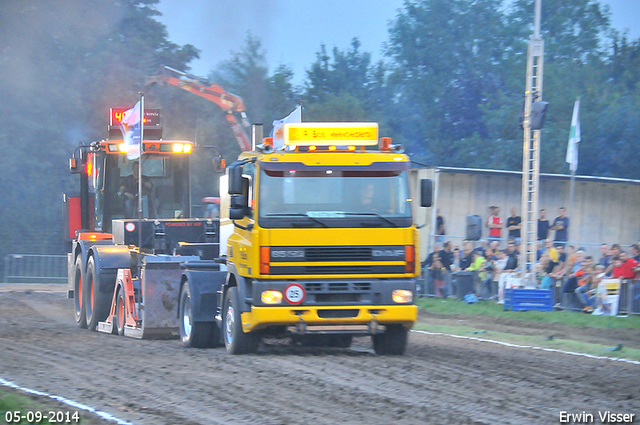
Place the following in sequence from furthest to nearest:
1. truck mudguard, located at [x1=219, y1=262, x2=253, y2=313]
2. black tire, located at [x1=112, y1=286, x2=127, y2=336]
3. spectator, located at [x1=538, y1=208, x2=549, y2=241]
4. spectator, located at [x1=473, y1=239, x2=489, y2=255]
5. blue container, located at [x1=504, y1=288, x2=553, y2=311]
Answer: spectator, located at [x1=473, y1=239, x2=489, y2=255], spectator, located at [x1=538, y1=208, x2=549, y2=241], blue container, located at [x1=504, y1=288, x2=553, y2=311], black tire, located at [x1=112, y1=286, x2=127, y2=336], truck mudguard, located at [x1=219, y1=262, x2=253, y2=313]

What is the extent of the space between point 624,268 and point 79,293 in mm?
10684

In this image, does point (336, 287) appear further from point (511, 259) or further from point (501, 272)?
point (511, 259)

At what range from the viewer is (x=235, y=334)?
11.1 m

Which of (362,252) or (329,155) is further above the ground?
(329,155)

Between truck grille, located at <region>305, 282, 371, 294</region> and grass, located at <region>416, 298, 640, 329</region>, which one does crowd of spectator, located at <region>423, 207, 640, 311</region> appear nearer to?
grass, located at <region>416, 298, 640, 329</region>

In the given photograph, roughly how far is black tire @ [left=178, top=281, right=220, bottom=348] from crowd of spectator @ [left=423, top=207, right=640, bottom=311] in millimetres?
8342

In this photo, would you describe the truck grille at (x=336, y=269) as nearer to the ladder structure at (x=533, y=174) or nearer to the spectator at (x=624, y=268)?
the spectator at (x=624, y=268)

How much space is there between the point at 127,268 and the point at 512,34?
43.0 m

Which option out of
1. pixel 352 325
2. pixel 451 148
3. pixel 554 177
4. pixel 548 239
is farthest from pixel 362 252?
pixel 451 148

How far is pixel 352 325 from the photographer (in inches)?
423

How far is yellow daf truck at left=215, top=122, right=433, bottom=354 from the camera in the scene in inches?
415

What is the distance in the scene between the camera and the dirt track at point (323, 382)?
7.52m

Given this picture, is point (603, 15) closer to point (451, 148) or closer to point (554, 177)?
point (451, 148)

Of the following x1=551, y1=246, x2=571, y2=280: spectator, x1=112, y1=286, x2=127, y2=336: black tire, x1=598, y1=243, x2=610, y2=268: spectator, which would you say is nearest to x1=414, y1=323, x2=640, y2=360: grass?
x1=551, y1=246, x2=571, y2=280: spectator
